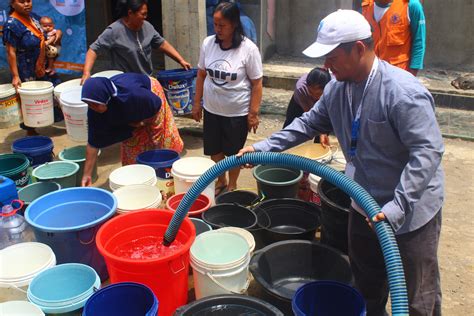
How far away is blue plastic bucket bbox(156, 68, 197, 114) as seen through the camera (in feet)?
16.5

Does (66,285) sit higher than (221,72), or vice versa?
(221,72)

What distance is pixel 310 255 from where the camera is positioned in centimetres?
309

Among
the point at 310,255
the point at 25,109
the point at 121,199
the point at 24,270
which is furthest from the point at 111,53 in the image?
the point at 310,255

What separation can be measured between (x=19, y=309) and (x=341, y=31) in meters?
1.97

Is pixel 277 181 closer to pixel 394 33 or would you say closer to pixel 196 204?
pixel 196 204

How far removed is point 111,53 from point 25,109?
1.40 metres

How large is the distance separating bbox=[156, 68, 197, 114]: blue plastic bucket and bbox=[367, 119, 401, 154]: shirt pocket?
326 centimetres

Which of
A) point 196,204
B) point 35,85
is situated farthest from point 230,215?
point 35,85

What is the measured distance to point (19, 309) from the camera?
2.30 metres

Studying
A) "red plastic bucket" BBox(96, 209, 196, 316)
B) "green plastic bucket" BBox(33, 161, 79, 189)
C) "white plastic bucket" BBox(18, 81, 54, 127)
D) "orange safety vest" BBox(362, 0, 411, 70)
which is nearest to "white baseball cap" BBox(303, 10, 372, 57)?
"red plastic bucket" BBox(96, 209, 196, 316)

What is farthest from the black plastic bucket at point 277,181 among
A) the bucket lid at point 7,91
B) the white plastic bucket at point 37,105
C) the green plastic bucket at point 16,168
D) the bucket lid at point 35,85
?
the bucket lid at point 7,91

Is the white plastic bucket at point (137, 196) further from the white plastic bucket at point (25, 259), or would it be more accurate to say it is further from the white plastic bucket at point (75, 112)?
the white plastic bucket at point (75, 112)

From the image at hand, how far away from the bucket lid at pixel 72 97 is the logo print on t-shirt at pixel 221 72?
1.49m

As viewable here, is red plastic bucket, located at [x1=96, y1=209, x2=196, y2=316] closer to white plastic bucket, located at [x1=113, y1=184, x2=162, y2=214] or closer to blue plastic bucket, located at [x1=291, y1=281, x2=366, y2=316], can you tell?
white plastic bucket, located at [x1=113, y1=184, x2=162, y2=214]
